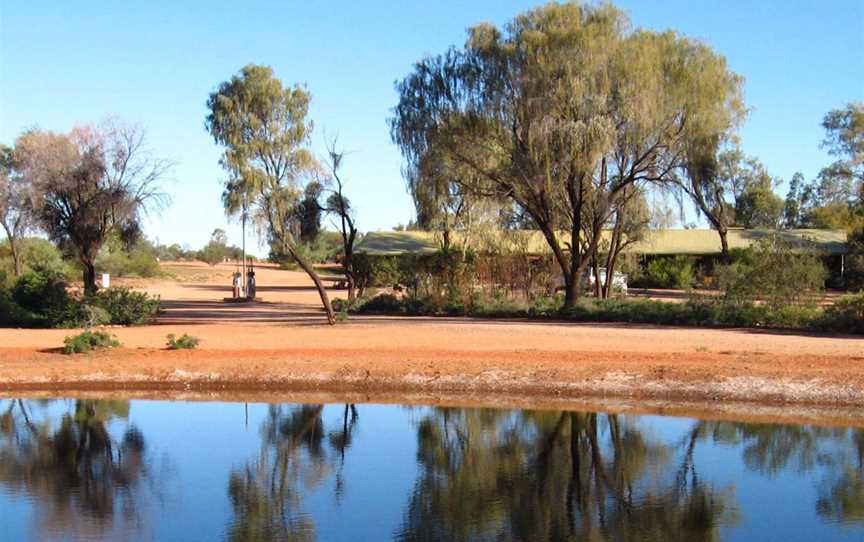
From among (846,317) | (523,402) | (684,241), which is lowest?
(523,402)

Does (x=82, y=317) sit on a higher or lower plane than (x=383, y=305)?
lower

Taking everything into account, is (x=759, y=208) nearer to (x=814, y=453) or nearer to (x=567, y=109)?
(x=567, y=109)

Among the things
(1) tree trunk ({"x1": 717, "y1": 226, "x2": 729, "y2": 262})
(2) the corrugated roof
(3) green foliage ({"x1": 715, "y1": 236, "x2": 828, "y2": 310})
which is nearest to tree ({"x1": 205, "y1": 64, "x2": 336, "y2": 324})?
(3) green foliage ({"x1": 715, "y1": 236, "x2": 828, "y2": 310})

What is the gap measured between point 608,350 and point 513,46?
12.4 metres

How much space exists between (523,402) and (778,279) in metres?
13.7

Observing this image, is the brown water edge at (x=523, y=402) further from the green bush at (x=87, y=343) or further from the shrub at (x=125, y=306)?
the shrub at (x=125, y=306)

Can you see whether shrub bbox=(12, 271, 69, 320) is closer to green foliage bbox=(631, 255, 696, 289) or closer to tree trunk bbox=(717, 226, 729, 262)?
green foliage bbox=(631, 255, 696, 289)

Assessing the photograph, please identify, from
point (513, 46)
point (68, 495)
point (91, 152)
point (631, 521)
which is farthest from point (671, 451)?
point (91, 152)

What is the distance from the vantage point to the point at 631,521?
39.1ft

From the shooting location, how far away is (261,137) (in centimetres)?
3091

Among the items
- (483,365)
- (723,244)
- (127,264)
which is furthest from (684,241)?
(483,365)

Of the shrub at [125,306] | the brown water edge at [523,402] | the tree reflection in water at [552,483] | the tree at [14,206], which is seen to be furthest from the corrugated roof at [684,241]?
the tree reflection in water at [552,483]

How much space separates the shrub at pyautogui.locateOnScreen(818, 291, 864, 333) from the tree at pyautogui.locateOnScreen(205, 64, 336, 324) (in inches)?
595

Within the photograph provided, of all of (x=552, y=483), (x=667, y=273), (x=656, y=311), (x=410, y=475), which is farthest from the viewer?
(x=667, y=273)
